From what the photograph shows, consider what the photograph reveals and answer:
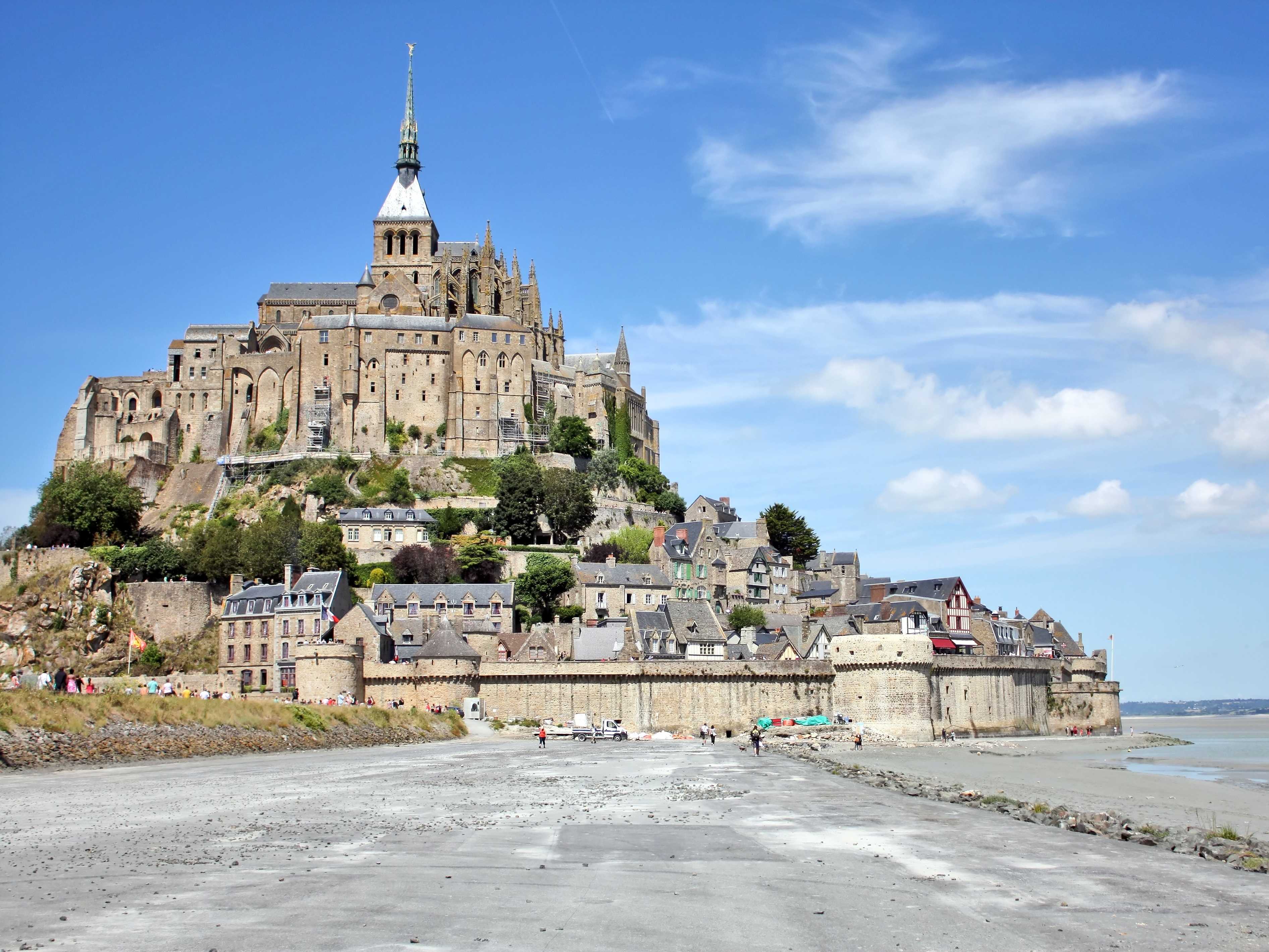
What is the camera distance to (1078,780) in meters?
39.3

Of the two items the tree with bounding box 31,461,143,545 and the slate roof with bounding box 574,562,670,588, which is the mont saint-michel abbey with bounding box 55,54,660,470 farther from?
the slate roof with bounding box 574,562,670,588

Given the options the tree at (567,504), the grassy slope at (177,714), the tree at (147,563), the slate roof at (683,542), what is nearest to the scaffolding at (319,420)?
the tree at (567,504)

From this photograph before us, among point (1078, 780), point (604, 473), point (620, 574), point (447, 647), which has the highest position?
point (604, 473)

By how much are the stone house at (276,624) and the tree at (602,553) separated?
18491 mm

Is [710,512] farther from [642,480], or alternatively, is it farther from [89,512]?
[89,512]

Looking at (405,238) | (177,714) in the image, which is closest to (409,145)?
(405,238)

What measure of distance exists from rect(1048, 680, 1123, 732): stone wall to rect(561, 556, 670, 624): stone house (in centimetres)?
2346

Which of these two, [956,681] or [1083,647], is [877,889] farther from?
[1083,647]

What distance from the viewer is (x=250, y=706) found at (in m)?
43.5

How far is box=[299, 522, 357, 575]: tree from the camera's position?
228ft

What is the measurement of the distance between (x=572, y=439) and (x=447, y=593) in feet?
89.2

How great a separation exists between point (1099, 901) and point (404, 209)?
9764cm

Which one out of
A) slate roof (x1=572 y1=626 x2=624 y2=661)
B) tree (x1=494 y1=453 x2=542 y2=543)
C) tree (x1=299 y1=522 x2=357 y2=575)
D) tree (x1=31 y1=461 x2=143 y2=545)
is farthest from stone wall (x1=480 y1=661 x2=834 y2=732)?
tree (x1=31 y1=461 x2=143 y2=545)

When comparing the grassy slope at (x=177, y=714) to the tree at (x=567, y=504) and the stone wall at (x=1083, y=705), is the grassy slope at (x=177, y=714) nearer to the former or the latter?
the tree at (x=567, y=504)
